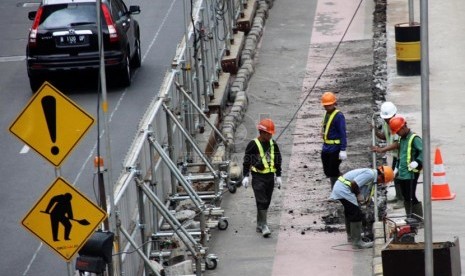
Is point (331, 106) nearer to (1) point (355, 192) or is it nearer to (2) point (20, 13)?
(1) point (355, 192)

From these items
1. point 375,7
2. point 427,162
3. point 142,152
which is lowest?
point 375,7

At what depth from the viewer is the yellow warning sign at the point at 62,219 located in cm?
1511

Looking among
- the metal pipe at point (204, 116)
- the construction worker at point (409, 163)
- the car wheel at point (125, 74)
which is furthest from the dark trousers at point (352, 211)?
the car wheel at point (125, 74)

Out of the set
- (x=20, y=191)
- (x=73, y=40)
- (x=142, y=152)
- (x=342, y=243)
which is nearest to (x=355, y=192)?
(x=342, y=243)

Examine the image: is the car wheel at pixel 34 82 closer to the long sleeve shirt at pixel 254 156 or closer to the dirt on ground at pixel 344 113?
the dirt on ground at pixel 344 113

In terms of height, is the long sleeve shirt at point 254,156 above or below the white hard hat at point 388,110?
below

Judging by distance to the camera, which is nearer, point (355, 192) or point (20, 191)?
point (355, 192)

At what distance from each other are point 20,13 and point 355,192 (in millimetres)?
15735

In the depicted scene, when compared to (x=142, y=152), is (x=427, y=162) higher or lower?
higher

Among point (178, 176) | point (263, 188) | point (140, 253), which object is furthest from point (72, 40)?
point (140, 253)

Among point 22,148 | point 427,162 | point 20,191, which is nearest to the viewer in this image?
point 427,162

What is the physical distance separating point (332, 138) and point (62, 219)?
7.02 meters

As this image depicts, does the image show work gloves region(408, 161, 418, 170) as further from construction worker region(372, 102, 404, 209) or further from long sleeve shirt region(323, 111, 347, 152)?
long sleeve shirt region(323, 111, 347, 152)

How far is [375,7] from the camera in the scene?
109 feet
